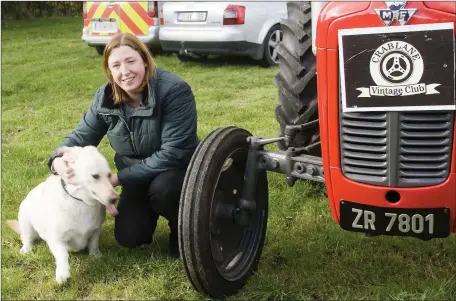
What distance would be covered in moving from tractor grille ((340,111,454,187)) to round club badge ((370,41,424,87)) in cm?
14

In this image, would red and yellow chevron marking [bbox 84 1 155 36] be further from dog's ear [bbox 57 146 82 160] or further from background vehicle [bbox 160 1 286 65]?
dog's ear [bbox 57 146 82 160]

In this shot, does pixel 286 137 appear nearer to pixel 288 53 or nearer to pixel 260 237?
pixel 260 237

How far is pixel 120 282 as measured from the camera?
10.6 feet

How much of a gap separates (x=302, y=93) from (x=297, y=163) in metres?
0.72

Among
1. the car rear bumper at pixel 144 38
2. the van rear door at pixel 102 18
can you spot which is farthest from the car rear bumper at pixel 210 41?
the van rear door at pixel 102 18

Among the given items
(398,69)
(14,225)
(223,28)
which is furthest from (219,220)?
(223,28)

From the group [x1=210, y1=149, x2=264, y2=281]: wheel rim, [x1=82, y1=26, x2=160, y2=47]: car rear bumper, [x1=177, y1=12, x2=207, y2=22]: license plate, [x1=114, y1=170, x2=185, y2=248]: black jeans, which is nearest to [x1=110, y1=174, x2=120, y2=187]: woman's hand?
[x1=114, y1=170, x2=185, y2=248]: black jeans

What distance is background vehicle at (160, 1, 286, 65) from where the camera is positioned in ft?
29.9

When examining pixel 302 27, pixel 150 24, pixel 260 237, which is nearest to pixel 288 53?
pixel 302 27

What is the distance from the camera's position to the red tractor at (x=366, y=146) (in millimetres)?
2314

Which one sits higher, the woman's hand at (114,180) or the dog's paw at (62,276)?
the woman's hand at (114,180)

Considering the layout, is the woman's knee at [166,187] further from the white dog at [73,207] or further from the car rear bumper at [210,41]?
the car rear bumper at [210,41]

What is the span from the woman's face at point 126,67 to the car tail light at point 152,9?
6823mm

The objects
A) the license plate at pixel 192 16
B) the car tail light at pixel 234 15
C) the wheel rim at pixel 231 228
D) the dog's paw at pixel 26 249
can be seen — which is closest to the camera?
the wheel rim at pixel 231 228
